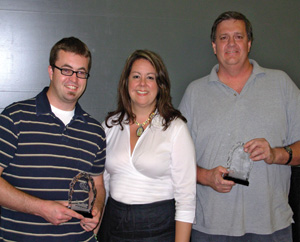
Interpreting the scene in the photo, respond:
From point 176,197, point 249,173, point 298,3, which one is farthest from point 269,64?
point 176,197

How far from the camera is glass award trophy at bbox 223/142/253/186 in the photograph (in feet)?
5.84

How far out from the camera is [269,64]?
261 centimetres

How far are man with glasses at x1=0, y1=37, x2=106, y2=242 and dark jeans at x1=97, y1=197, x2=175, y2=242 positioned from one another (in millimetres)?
123

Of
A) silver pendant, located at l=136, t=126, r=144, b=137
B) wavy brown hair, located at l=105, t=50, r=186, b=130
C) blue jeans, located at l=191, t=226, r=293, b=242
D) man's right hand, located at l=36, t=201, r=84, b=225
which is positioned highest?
wavy brown hair, located at l=105, t=50, r=186, b=130

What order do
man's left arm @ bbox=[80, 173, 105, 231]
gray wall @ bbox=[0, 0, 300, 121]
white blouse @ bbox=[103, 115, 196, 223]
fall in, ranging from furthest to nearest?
gray wall @ bbox=[0, 0, 300, 121] → white blouse @ bbox=[103, 115, 196, 223] → man's left arm @ bbox=[80, 173, 105, 231]

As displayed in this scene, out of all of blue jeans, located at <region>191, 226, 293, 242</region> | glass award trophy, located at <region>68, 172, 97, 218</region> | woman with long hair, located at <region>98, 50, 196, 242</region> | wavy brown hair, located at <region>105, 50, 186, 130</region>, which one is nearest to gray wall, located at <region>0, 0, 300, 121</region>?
wavy brown hair, located at <region>105, 50, 186, 130</region>

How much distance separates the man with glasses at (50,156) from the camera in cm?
153

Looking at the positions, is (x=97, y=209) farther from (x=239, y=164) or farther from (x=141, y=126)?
(x=239, y=164)

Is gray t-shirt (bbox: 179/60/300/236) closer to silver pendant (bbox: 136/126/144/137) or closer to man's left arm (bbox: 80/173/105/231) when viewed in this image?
silver pendant (bbox: 136/126/144/137)

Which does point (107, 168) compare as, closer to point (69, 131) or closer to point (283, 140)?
point (69, 131)

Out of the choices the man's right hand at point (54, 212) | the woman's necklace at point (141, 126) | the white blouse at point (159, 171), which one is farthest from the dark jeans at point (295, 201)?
the man's right hand at point (54, 212)

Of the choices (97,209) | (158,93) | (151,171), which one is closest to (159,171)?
(151,171)

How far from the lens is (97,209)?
1740mm

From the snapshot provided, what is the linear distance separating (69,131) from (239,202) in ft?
3.61
